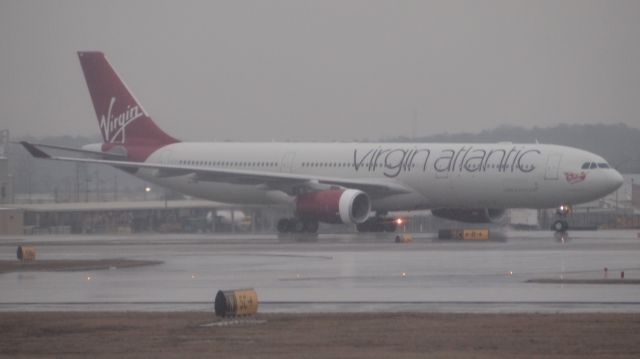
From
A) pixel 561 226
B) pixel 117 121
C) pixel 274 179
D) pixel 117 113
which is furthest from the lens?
pixel 117 113

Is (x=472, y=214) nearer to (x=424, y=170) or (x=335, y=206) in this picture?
(x=424, y=170)

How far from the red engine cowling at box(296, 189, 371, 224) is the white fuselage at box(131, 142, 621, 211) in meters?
3.37

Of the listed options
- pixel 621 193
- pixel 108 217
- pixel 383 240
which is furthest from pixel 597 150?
pixel 383 240

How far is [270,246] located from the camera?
5294 cm

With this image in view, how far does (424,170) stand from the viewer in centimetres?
6444

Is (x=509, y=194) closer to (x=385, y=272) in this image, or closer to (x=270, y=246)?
(x=270, y=246)

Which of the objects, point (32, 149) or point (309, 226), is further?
point (309, 226)

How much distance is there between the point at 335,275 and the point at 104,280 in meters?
6.17

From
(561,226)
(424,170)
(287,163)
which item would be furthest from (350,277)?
(287,163)

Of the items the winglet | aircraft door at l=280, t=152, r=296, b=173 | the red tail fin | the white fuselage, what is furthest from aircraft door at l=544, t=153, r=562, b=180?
the winglet

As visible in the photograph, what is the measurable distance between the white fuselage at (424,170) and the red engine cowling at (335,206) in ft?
11.1

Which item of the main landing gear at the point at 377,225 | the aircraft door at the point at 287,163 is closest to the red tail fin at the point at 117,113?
the aircraft door at the point at 287,163

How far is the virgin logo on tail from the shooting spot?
244ft

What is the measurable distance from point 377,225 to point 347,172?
3.17 m
